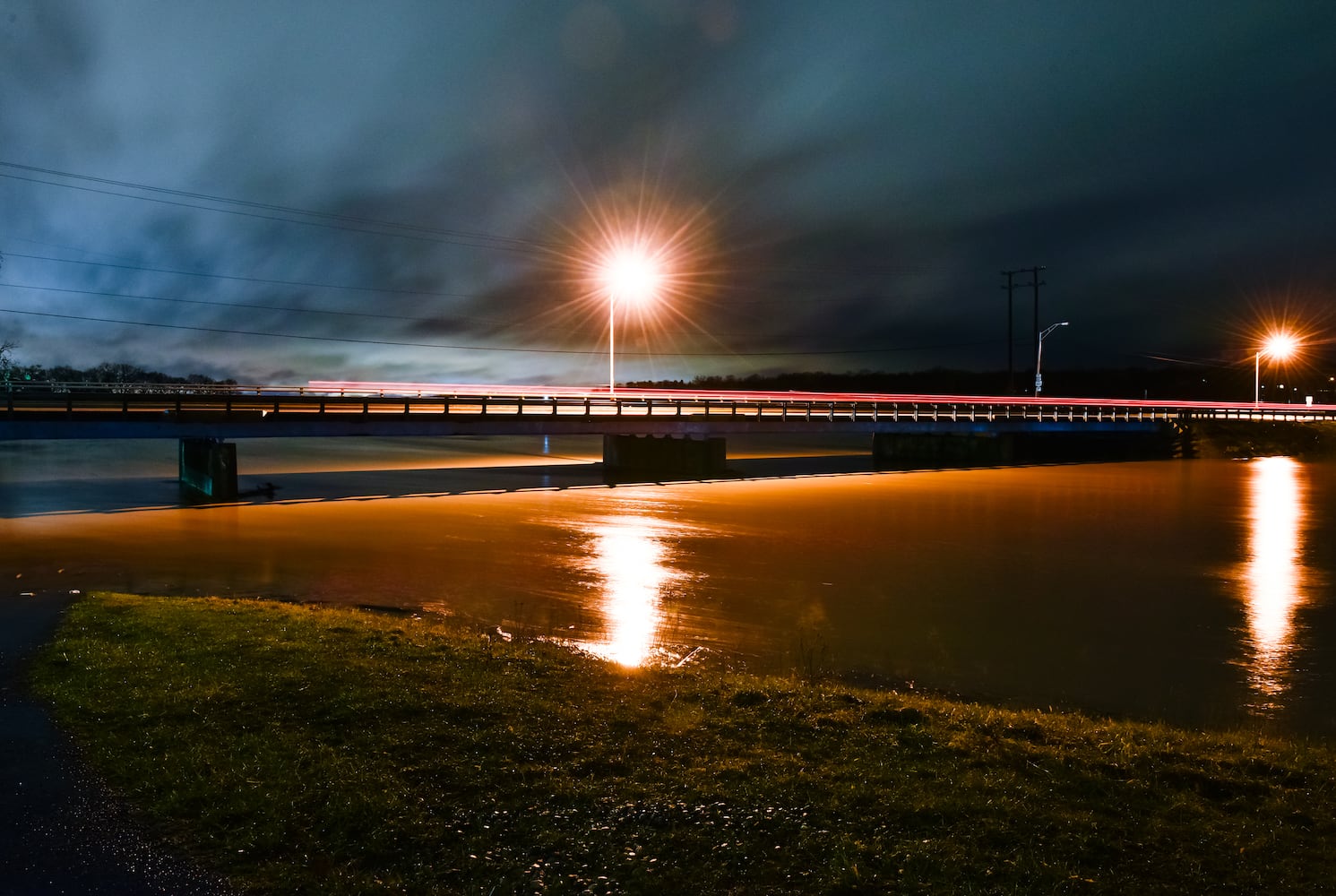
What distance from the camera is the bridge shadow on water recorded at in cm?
3575

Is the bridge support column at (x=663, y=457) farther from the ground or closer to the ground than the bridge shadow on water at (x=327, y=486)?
farther from the ground

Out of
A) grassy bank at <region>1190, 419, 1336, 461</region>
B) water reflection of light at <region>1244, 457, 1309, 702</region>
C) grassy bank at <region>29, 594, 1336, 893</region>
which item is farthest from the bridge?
grassy bank at <region>29, 594, 1336, 893</region>

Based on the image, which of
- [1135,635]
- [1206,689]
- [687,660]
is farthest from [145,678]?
[1135,635]

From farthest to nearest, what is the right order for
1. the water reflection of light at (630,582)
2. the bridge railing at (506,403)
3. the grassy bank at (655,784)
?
the bridge railing at (506,403)
the water reflection of light at (630,582)
the grassy bank at (655,784)

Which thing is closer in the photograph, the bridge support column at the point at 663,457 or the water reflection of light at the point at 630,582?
the water reflection of light at the point at 630,582

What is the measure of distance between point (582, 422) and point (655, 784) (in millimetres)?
40497

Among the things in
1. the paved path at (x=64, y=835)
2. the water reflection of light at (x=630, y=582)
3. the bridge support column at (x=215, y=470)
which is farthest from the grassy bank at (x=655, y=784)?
the bridge support column at (x=215, y=470)

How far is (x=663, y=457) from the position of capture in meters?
53.6

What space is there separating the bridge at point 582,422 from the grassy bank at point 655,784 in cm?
3010

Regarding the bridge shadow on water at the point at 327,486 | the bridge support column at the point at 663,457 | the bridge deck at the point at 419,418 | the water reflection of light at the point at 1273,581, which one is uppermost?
the bridge deck at the point at 419,418

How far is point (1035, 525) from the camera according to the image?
103 ft

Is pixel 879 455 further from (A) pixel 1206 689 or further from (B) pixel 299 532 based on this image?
(A) pixel 1206 689

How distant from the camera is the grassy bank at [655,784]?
5.67 metres

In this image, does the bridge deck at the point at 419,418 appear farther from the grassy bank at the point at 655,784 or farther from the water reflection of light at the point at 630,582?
the grassy bank at the point at 655,784
